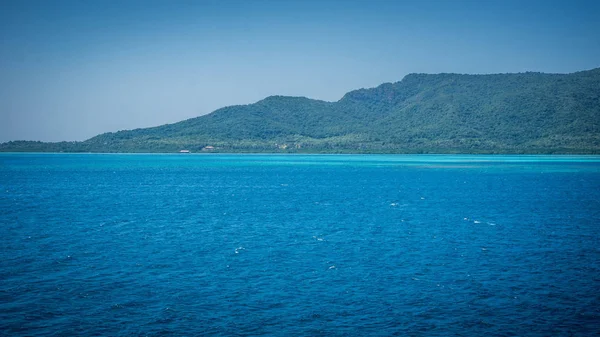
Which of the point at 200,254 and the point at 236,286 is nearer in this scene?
the point at 236,286

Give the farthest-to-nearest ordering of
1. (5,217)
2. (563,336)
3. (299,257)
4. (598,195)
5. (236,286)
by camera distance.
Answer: (598,195) < (5,217) < (299,257) < (236,286) < (563,336)

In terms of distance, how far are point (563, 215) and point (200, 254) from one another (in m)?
31.0

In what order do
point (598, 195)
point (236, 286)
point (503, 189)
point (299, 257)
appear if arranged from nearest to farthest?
point (236, 286) < point (299, 257) < point (598, 195) < point (503, 189)

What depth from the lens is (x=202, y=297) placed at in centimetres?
1970

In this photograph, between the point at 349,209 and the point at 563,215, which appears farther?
the point at 349,209

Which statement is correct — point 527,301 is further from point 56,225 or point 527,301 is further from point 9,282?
point 56,225

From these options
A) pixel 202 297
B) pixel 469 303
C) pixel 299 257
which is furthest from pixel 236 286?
pixel 469 303

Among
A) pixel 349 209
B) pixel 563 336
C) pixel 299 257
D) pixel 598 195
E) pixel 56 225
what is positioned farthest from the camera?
pixel 598 195

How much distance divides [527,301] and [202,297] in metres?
12.3

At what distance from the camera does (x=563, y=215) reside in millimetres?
42219

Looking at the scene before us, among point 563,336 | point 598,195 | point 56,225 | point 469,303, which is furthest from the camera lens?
point 598,195

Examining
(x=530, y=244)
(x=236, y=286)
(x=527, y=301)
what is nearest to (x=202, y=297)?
(x=236, y=286)

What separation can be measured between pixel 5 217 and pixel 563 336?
133 ft

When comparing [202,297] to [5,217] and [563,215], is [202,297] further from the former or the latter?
[563,215]
